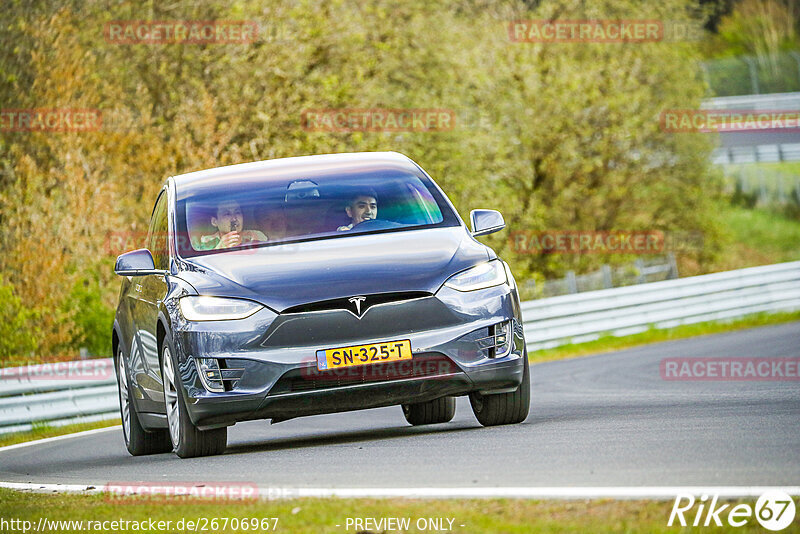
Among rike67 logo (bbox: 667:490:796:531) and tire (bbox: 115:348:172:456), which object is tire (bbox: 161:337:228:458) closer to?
tire (bbox: 115:348:172:456)

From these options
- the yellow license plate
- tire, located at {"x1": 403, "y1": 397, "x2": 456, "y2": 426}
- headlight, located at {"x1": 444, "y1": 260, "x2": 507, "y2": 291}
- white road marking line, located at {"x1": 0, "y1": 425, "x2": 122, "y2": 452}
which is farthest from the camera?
white road marking line, located at {"x1": 0, "y1": 425, "x2": 122, "y2": 452}

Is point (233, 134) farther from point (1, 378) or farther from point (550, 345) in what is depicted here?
point (1, 378)

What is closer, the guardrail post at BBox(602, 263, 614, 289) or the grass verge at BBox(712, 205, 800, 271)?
the guardrail post at BBox(602, 263, 614, 289)

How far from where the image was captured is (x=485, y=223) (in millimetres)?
9297

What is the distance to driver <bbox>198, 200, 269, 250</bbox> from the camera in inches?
353

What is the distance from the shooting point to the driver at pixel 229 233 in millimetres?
8961

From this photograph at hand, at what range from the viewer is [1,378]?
→ 15188 mm

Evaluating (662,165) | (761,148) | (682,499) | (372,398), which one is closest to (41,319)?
(372,398)

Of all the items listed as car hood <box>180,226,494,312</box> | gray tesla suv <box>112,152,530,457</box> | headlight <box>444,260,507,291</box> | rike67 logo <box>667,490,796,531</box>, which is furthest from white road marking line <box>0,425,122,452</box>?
rike67 logo <box>667,490,796,531</box>

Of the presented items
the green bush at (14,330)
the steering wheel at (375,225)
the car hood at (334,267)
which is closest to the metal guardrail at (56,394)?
the green bush at (14,330)

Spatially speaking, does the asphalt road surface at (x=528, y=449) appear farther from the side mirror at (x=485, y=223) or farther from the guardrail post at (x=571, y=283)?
the guardrail post at (x=571, y=283)

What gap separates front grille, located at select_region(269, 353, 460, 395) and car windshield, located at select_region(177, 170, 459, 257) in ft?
3.48

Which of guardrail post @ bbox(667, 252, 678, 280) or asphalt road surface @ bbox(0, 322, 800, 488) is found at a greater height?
asphalt road surface @ bbox(0, 322, 800, 488)

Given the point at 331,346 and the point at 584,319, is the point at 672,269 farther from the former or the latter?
the point at 331,346
